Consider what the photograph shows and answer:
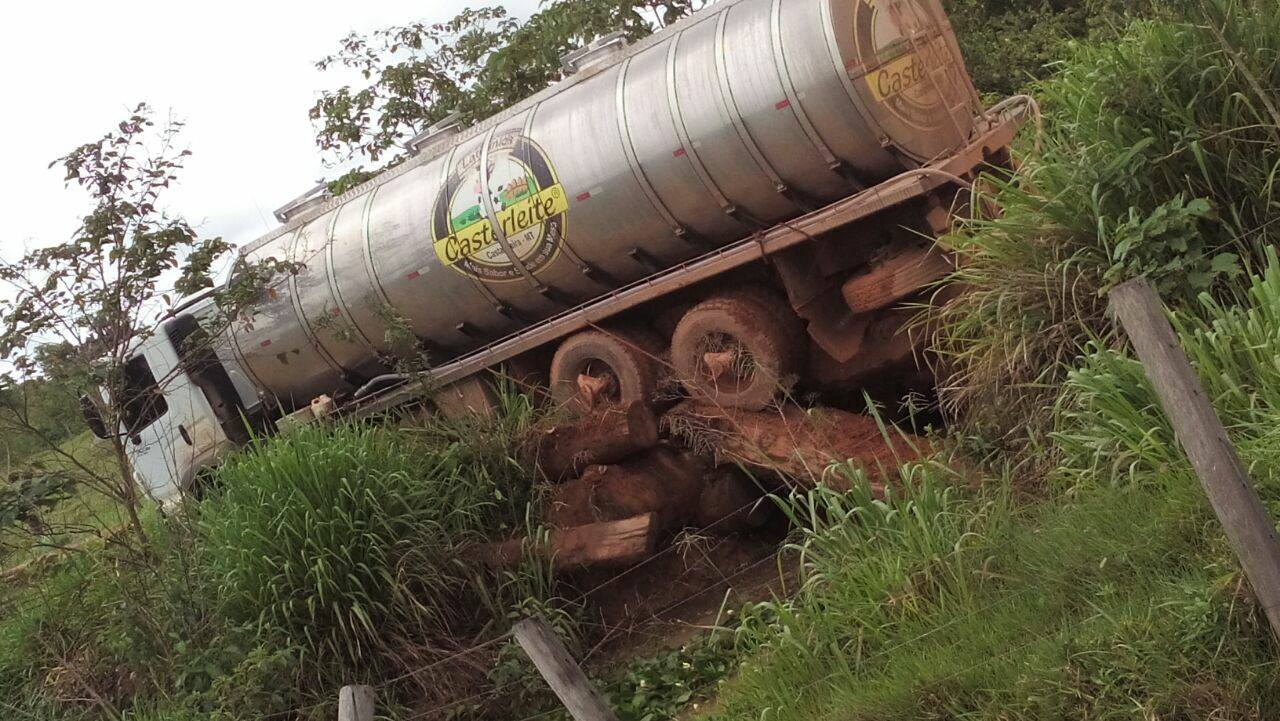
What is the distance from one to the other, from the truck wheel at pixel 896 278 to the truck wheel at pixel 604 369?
1761 mm

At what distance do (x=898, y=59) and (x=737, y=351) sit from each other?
2243mm

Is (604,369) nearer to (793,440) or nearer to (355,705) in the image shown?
(793,440)

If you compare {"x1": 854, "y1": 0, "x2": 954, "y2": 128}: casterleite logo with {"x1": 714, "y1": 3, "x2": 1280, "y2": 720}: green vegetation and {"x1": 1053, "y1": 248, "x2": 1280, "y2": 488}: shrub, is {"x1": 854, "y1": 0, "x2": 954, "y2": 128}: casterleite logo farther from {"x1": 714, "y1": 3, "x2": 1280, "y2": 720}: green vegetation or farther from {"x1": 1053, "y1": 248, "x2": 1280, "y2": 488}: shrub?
{"x1": 1053, "y1": 248, "x2": 1280, "y2": 488}: shrub

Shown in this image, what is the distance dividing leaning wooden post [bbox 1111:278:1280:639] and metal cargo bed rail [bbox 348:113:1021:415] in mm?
3733

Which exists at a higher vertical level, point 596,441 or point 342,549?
point 342,549

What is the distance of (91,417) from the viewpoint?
430 inches

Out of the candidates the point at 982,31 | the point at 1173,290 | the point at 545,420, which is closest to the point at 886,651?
the point at 1173,290

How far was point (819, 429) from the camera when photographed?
26.2ft

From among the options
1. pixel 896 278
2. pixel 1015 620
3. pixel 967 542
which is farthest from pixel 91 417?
pixel 1015 620

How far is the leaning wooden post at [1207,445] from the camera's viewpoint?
149 inches

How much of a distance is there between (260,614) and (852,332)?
169 inches

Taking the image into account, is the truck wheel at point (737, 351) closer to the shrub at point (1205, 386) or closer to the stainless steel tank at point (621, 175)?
the stainless steel tank at point (621, 175)

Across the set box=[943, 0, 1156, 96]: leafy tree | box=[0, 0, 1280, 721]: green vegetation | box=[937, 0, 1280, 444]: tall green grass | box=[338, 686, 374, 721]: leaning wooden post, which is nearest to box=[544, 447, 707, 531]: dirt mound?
box=[0, 0, 1280, 721]: green vegetation

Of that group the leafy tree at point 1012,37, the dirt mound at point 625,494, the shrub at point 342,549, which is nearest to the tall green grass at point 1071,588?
the dirt mound at point 625,494
